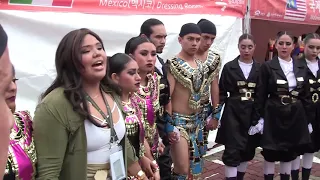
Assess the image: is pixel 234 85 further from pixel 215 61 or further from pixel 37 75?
pixel 37 75

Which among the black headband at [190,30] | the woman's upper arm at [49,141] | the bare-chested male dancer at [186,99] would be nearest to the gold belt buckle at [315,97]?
the bare-chested male dancer at [186,99]

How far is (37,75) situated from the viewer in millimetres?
4094

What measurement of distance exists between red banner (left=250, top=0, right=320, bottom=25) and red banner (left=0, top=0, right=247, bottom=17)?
1.49 ft

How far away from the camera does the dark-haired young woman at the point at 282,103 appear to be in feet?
12.7

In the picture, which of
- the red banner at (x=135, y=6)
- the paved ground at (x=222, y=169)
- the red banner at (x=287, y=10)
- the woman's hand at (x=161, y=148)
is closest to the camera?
the woman's hand at (x=161, y=148)

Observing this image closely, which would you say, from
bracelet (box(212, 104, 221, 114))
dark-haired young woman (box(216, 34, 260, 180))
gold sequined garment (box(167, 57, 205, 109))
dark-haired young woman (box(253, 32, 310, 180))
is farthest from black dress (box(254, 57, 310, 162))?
gold sequined garment (box(167, 57, 205, 109))

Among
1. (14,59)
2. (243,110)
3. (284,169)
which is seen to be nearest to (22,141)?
(14,59)

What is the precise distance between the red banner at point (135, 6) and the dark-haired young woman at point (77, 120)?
2.25m

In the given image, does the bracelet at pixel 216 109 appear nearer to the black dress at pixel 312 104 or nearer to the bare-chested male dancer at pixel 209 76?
the bare-chested male dancer at pixel 209 76

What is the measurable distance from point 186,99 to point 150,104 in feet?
2.83

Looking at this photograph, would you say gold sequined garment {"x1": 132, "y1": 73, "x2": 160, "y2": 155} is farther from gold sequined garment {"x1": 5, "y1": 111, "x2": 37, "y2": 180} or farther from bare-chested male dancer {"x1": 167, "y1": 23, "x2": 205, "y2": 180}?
gold sequined garment {"x1": 5, "y1": 111, "x2": 37, "y2": 180}

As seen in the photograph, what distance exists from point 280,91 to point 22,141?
282 centimetres

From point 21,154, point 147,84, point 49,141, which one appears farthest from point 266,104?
point 21,154

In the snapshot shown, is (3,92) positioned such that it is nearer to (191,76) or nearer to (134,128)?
(134,128)
